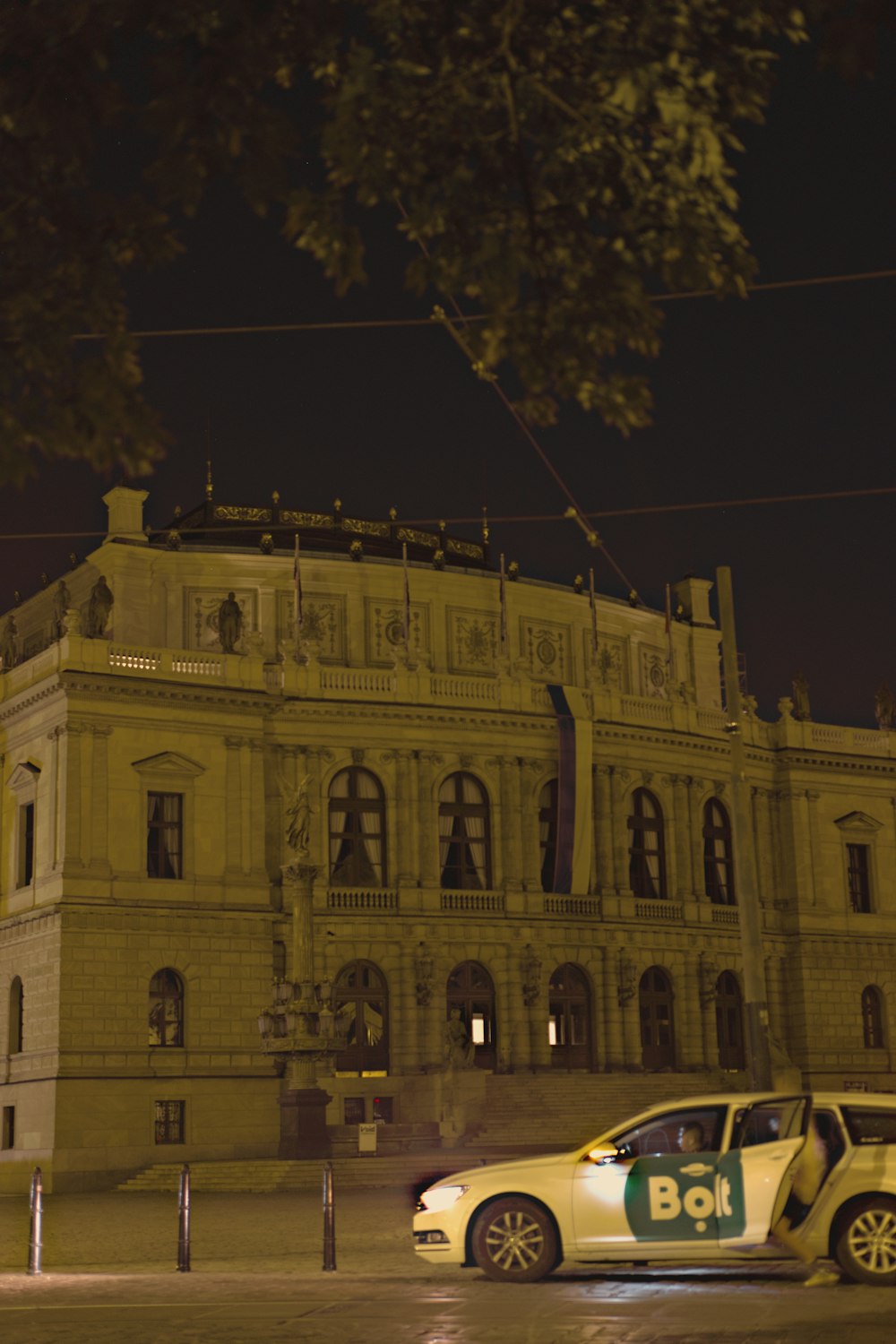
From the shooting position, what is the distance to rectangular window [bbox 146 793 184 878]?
4856 cm

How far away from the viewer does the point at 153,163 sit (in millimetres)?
8336

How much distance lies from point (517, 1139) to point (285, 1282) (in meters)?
29.5

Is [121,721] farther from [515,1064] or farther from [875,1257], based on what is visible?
[875,1257]

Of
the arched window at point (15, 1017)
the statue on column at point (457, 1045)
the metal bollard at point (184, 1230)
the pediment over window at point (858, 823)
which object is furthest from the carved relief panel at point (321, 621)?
the metal bollard at point (184, 1230)

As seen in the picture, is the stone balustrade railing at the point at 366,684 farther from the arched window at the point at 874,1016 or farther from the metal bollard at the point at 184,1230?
the metal bollard at the point at 184,1230

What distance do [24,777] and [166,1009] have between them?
7472mm

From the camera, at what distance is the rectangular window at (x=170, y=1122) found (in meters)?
46.3

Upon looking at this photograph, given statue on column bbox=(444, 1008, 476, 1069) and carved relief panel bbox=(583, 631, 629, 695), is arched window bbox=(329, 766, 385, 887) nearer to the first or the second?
statue on column bbox=(444, 1008, 476, 1069)

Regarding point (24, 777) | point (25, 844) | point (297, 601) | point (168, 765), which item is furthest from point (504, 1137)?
point (297, 601)

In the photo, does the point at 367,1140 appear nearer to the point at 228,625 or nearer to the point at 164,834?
the point at 164,834

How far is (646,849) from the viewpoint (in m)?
56.6

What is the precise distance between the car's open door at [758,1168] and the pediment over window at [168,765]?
110ft

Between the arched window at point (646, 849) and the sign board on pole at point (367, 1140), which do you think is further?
the arched window at point (646, 849)

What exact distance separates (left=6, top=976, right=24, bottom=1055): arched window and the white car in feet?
108
